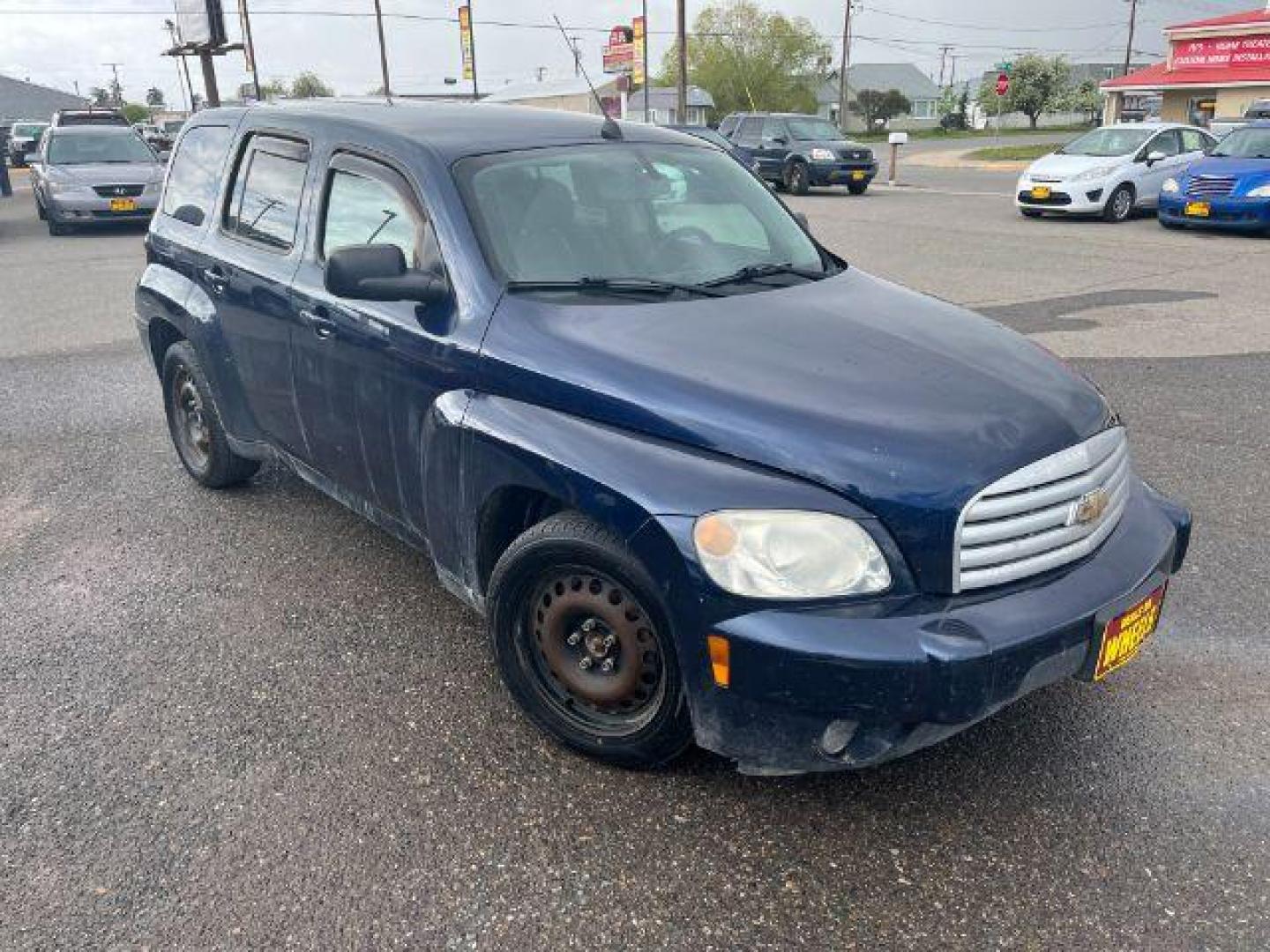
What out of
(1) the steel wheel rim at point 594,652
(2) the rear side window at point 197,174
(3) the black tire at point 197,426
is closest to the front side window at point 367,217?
(2) the rear side window at point 197,174

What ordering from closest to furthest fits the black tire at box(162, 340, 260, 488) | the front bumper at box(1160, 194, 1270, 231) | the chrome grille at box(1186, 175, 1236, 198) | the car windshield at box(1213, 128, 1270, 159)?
the black tire at box(162, 340, 260, 488) → the front bumper at box(1160, 194, 1270, 231) → the chrome grille at box(1186, 175, 1236, 198) → the car windshield at box(1213, 128, 1270, 159)

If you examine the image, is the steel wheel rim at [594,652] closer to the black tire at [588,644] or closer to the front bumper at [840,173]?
the black tire at [588,644]

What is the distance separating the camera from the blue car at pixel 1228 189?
1365 cm

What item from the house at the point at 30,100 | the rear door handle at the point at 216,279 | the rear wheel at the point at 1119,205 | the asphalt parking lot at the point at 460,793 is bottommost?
the asphalt parking lot at the point at 460,793

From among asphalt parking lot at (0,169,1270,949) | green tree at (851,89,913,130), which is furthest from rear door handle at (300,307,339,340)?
green tree at (851,89,913,130)

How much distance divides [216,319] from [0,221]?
61.0 ft

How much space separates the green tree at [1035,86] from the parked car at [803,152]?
5647 cm

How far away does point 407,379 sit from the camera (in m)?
3.24

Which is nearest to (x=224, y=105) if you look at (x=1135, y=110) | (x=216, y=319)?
(x=216, y=319)

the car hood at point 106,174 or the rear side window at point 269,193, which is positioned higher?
the rear side window at point 269,193

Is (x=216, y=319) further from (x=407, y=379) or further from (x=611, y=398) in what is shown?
(x=611, y=398)

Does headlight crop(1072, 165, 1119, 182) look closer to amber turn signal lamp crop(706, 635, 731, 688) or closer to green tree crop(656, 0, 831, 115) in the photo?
amber turn signal lamp crop(706, 635, 731, 688)

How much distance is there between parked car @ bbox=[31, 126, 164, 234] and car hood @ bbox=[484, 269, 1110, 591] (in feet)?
51.6

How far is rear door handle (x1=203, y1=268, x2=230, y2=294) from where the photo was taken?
13.9 ft
